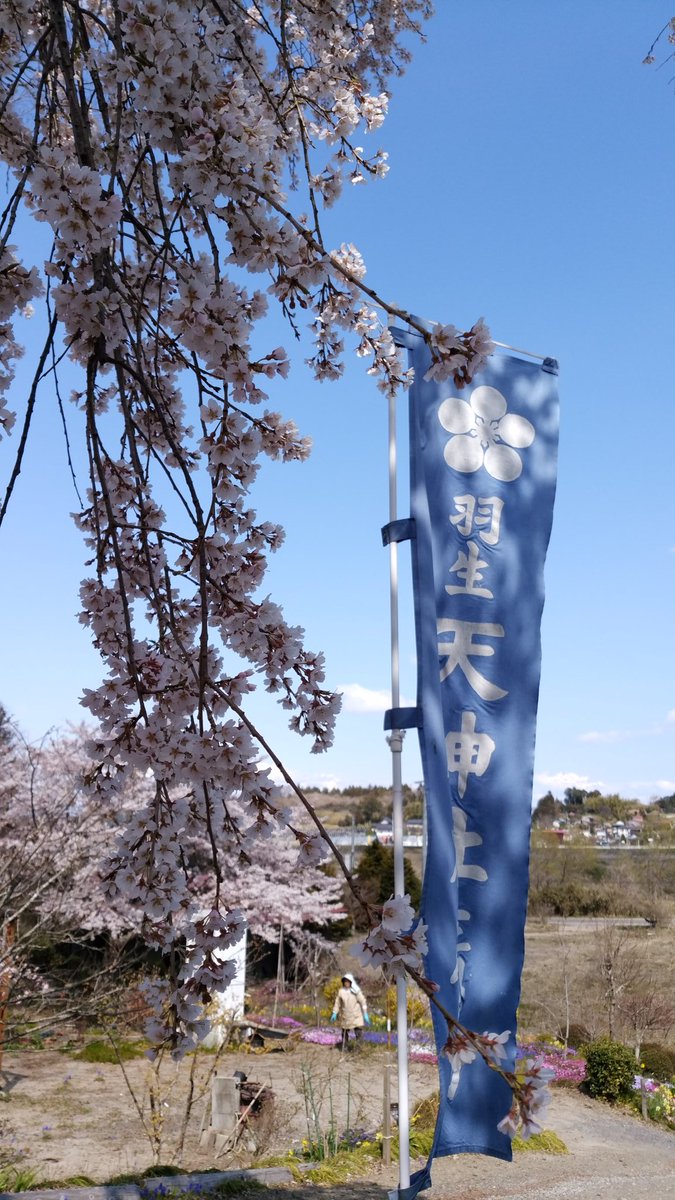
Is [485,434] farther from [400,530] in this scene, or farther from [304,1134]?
[304,1134]

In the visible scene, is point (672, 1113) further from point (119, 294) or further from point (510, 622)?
point (119, 294)

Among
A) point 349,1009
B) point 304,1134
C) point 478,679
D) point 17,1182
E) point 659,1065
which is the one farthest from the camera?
point 349,1009

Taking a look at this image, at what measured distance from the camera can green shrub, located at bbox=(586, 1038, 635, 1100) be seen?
8.25m

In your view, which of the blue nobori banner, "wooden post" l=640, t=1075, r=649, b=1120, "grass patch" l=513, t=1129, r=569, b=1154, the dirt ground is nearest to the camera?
the blue nobori banner

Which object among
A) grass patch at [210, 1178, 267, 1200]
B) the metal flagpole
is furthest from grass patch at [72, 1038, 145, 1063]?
the metal flagpole

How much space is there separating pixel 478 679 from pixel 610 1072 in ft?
20.9

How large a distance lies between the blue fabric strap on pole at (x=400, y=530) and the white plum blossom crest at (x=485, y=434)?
0.32m

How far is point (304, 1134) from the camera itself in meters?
6.64

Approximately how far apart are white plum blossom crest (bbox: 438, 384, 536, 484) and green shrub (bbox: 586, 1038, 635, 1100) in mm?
6629

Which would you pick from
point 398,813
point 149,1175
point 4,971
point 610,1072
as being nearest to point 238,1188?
point 149,1175

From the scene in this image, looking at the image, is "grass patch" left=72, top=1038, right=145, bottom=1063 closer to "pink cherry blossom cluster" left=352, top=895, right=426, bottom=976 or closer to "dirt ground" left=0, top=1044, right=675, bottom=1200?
"dirt ground" left=0, top=1044, right=675, bottom=1200

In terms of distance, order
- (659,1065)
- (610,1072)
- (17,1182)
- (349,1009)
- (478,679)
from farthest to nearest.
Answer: (349,1009), (659,1065), (610,1072), (17,1182), (478,679)

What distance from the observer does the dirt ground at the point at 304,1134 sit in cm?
572

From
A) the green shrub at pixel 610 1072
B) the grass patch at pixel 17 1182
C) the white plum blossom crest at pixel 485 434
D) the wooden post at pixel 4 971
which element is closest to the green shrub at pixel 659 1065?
the green shrub at pixel 610 1072
